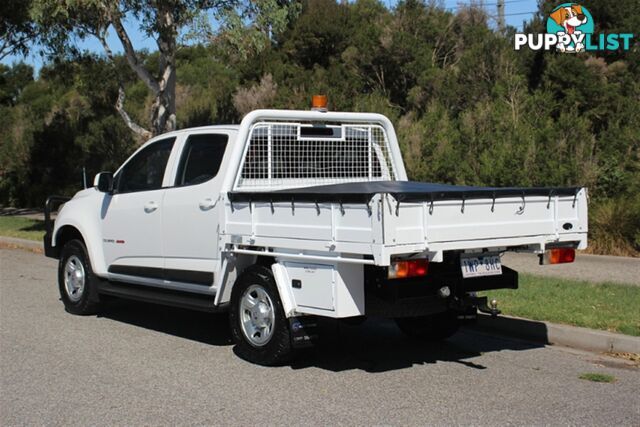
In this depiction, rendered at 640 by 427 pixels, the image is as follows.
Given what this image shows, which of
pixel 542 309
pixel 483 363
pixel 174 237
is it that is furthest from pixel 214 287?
pixel 542 309

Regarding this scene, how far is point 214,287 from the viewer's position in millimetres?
7633

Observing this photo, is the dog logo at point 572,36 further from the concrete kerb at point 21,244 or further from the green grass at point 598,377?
the green grass at point 598,377

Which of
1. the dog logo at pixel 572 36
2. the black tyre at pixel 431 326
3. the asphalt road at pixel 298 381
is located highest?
the dog logo at pixel 572 36

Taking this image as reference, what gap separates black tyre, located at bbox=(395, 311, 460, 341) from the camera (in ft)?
25.7

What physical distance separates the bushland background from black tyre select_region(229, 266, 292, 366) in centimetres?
852

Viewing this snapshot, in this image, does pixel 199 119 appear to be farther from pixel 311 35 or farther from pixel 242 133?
pixel 242 133

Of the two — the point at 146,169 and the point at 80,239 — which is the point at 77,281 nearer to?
the point at 80,239

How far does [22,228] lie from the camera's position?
2036 cm

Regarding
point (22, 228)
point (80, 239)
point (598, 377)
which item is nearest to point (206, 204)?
point (80, 239)

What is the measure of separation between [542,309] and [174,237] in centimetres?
402

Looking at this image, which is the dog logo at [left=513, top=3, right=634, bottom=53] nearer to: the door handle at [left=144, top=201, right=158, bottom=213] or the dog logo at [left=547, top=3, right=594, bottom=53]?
the dog logo at [left=547, top=3, right=594, bottom=53]

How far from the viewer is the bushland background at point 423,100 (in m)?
14.8

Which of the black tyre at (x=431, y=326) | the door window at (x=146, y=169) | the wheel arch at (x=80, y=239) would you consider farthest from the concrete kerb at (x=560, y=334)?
the wheel arch at (x=80, y=239)

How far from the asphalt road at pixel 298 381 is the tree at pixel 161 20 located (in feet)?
28.8
